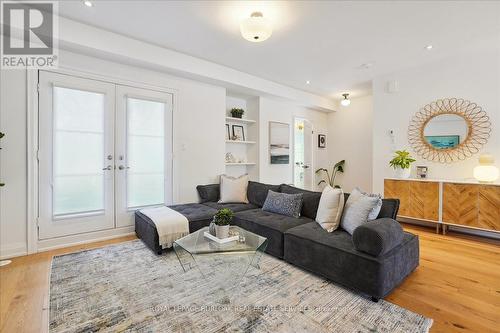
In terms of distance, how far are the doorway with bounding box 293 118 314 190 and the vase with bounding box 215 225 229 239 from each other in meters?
4.10

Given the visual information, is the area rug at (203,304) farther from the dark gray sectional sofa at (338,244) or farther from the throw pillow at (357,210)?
the throw pillow at (357,210)

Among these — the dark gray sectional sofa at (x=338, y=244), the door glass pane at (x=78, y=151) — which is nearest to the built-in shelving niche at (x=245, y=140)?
the dark gray sectional sofa at (x=338, y=244)

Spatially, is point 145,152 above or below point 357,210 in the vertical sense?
above

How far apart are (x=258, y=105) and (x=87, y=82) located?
3108mm

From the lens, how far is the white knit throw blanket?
9.68ft

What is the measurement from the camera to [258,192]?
410 cm

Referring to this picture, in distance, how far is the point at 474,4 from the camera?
2.56 meters

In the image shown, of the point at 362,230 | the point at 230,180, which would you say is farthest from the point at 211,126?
the point at 362,230

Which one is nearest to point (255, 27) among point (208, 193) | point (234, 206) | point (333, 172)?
point (234, 206)

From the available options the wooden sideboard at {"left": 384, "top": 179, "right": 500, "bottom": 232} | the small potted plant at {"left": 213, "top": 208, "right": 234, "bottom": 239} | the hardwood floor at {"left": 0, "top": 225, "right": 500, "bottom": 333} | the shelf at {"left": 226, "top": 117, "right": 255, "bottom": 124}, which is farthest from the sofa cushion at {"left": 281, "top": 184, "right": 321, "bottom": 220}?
the shelf at {"left": 226, "top": 117, "right": 255, "bottom": 124}

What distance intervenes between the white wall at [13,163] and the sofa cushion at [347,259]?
10.4 feet

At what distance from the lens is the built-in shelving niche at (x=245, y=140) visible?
5227 millimetres

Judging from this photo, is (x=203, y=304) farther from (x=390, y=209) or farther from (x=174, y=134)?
(x=174, y=134)

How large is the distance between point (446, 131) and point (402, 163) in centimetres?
83
